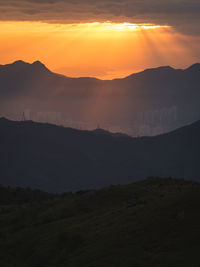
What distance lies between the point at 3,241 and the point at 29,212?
13861mm

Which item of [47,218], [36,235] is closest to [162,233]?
[36,235]

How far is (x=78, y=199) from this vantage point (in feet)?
223

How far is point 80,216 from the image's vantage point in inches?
2333

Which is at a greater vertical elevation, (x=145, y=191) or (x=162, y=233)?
(x=162, y=233)

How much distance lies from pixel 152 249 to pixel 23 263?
11512 mm

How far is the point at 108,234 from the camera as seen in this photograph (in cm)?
4694

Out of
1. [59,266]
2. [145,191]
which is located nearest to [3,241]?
[59,266]

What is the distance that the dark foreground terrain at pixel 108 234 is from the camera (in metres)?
40.7

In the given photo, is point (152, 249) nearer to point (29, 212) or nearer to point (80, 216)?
point (80, 216)

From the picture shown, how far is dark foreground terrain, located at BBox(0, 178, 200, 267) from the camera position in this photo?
4066 cm

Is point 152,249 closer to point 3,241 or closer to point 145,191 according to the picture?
point 3,241

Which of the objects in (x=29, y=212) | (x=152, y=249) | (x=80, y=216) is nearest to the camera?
(x=152, y=249)

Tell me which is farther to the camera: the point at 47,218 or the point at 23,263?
the point at 47,218

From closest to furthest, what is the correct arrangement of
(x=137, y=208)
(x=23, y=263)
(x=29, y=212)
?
(x=23, y=263) → (x=137, y=208) → (x=29, y=212)
